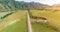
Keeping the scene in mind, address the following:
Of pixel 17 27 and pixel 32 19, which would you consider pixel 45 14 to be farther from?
pixel 17 27

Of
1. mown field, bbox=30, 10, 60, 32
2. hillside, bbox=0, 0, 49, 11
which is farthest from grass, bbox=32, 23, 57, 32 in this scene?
hillside, bbox=0, 0, 49, 11

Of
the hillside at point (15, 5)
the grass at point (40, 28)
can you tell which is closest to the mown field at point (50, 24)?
the grass at point (40, 28)

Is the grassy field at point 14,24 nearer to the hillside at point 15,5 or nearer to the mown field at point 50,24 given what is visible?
the mown field at point 50,24

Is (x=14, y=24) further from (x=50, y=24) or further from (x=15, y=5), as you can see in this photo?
(x=15, y=5)

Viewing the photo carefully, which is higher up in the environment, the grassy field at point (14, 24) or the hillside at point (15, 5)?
the hillside at point (15, 5)

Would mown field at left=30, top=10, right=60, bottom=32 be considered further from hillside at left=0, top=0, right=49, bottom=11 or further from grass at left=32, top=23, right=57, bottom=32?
hillside at left=0, top=0, right=49, bottom=11

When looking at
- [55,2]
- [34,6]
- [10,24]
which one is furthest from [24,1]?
[10,24]

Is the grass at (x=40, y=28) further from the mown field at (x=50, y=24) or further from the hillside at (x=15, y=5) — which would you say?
the hillside at (x=15, y=5)

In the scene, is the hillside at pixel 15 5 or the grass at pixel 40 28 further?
the hillside at pixel 15 5

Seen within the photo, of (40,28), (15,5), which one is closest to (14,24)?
(40,28)
